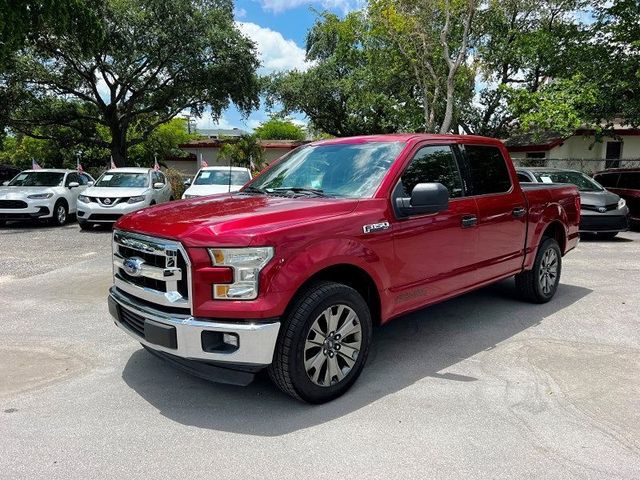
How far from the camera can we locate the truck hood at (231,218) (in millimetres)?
3293

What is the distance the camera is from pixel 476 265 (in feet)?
16.3

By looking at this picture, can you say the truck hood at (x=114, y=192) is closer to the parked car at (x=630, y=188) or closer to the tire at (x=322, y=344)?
the tire at (x=322, y=344)

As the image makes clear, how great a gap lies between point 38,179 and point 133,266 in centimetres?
1294

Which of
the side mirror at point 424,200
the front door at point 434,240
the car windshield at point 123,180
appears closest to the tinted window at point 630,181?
the front door at point 434,240

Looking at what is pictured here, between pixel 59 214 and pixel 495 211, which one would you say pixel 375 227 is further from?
pixel 59 214

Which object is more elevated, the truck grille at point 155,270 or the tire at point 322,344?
the truck grille at point 155,270

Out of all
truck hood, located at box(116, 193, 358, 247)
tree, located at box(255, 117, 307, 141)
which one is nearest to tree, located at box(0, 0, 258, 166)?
truck hood, located at box(116, 193, 358, 247)

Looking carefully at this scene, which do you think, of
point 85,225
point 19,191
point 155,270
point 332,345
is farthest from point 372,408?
point 19,191

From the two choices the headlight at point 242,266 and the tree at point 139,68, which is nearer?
the headlight at point 242,266

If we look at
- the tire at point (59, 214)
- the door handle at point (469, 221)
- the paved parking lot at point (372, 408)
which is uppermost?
the door handle at point (469, 221)

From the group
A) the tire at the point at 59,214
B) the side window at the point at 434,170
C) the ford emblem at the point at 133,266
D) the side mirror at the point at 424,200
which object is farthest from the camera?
the tire at the point at 59,214

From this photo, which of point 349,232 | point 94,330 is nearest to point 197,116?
point 94,330

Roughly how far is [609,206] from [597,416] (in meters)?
9.28

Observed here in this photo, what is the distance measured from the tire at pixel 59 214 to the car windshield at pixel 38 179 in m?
0.69
